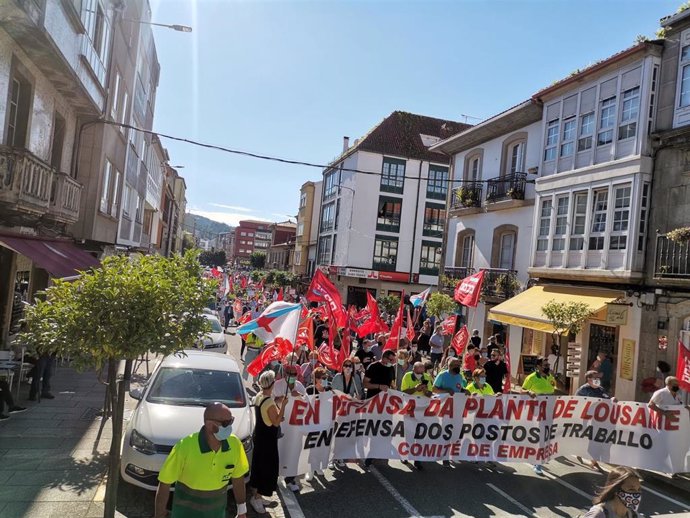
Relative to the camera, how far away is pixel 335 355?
11047 mm

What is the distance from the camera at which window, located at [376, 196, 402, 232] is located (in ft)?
147

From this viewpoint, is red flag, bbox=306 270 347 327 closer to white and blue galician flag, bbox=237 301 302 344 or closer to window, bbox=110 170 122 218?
white and blue galician flag, bbox=237 301 302 344

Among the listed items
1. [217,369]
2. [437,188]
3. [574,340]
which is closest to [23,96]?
[217,369]

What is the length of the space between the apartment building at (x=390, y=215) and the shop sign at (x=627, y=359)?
29.0m

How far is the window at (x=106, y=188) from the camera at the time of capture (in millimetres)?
17750

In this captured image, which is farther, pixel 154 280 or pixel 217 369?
pixel 217 369

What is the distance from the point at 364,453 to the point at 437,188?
131 feet

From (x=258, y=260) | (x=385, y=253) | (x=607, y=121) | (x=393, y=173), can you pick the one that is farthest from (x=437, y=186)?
(x=258, y=260)

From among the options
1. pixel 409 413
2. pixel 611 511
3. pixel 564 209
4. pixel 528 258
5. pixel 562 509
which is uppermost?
pixel 564 209

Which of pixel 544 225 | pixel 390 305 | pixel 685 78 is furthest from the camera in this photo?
pixel 390 305

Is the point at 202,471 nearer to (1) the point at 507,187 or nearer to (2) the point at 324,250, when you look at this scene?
(1) the point at 507,187

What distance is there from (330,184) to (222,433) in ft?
160

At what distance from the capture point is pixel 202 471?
4.00 metres

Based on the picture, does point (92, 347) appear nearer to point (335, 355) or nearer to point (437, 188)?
point (335, 355)
